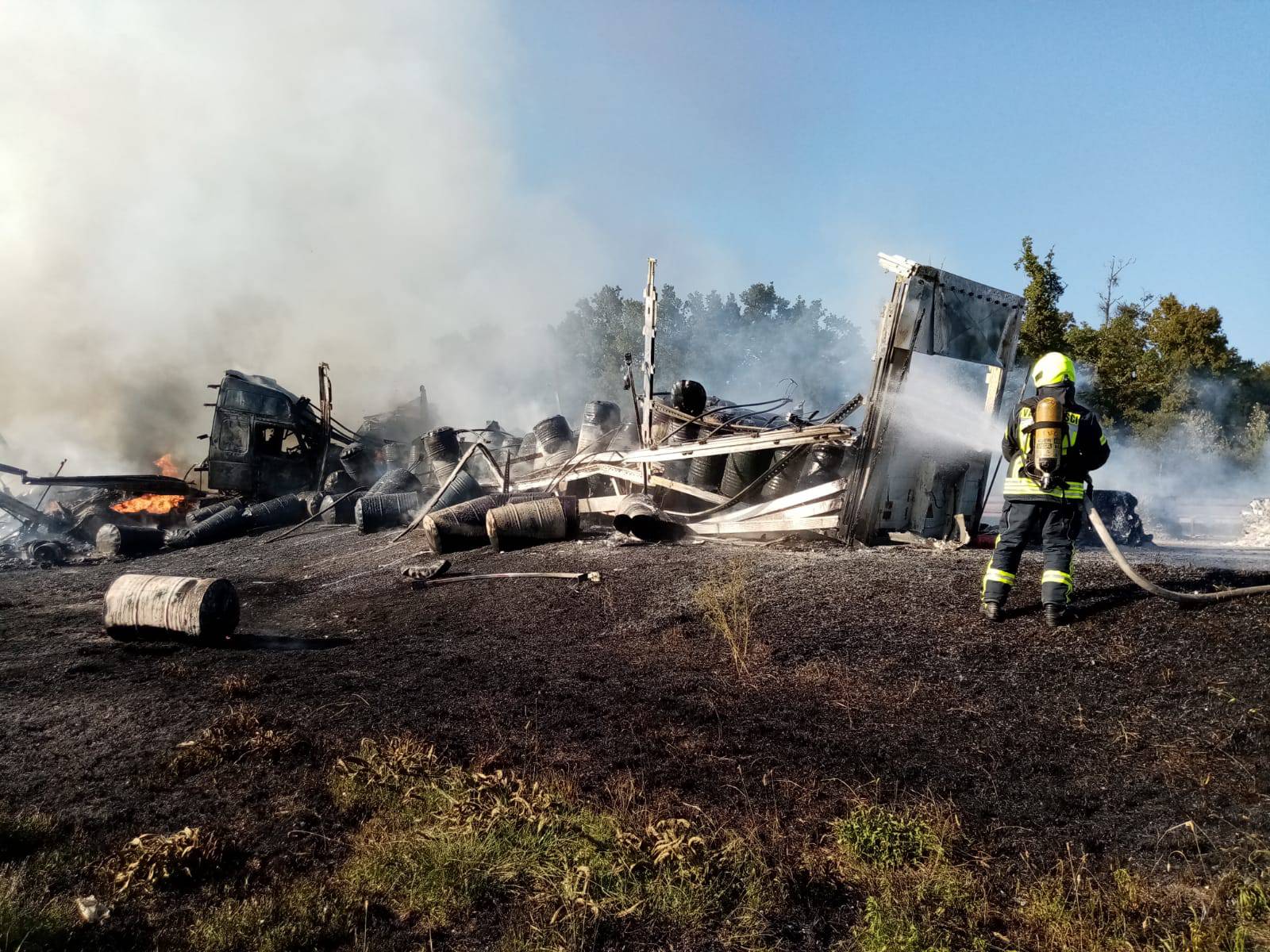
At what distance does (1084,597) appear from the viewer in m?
5.45

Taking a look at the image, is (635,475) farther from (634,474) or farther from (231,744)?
(231,744)

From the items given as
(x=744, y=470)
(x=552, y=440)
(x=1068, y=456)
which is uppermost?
(x=552, y=440)

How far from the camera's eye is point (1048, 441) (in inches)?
197

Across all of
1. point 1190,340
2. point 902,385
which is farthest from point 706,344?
point 902,385

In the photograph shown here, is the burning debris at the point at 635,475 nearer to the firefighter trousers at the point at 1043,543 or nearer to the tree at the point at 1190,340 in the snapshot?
the firefighter trousers at the point at 1043,543

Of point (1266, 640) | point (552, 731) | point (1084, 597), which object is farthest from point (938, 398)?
point (552, 731)

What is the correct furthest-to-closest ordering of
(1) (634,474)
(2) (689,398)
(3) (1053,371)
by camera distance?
1. (2) (689,398)
2. (1) (634,474)
3. (3) (1053,371)

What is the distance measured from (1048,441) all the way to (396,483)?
13.1m

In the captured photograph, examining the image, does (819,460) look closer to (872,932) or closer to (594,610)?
(594,610)

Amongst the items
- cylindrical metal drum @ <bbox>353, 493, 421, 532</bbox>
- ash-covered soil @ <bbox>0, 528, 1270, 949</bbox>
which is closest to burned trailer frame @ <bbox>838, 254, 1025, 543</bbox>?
ash-covered soil @ <bbox>0, 528, 1270, 949</bbox>

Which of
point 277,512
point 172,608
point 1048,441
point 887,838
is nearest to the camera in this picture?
point 887,838

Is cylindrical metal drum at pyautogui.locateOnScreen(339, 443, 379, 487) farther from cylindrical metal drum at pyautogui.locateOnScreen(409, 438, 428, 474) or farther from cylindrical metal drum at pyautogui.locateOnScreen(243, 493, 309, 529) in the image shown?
cylindrical metal drum at pyautogui.locateOnScreen(243, 493, 309, 529)

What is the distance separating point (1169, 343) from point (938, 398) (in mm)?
19990

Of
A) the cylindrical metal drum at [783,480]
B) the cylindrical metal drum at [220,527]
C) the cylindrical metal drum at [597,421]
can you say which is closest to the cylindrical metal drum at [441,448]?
the cylindrical metal drum at [597,421]
